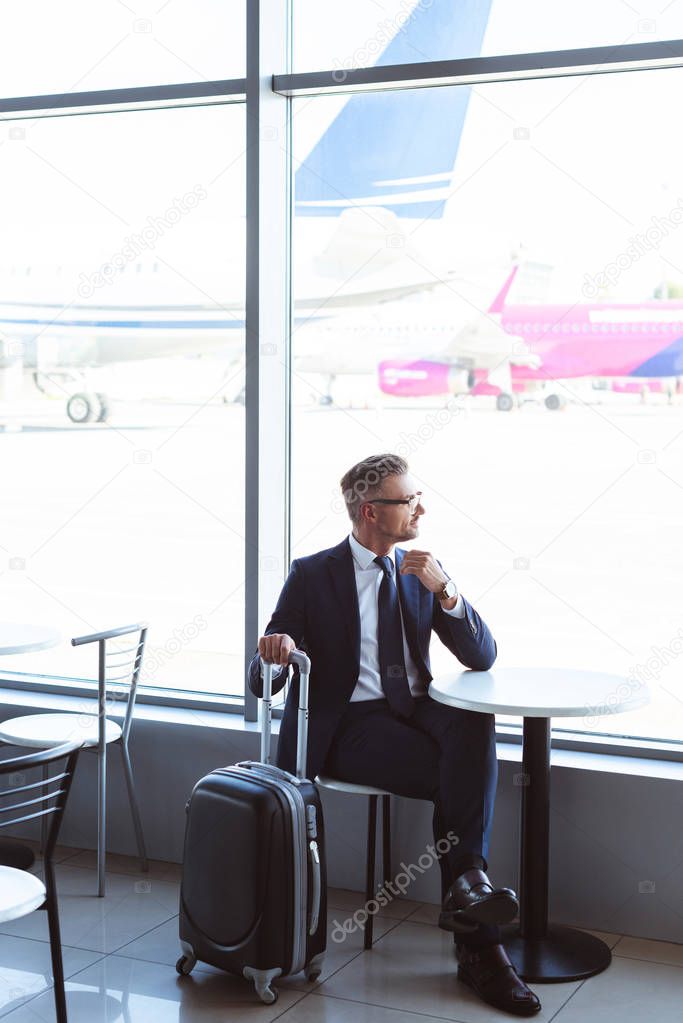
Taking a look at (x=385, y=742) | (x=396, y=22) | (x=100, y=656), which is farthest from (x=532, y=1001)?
(x=396, y=22)

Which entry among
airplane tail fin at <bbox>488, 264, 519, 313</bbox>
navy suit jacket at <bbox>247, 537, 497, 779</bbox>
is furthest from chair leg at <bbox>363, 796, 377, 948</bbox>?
airplane tail fin at <bbox>488, 264, 519, 313</bbox>

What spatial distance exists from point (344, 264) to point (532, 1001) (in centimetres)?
228

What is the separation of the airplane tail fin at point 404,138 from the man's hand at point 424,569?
122cm

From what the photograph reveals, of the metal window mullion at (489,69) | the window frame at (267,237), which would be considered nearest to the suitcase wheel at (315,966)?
the window frame at (267,237)

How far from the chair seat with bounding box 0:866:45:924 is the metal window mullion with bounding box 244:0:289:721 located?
1.41 m

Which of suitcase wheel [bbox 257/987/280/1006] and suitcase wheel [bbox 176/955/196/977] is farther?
suitcase wheel [bbox 176/955/196/977]

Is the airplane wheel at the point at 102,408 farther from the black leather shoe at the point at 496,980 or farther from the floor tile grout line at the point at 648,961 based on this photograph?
the floor tile grout line at the point at 648,961

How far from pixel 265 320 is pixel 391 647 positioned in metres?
1.22

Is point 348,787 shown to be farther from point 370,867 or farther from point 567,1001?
point 567,1001

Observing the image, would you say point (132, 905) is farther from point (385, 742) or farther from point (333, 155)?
point (333, 155)

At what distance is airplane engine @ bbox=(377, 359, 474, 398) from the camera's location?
3633 millimetres

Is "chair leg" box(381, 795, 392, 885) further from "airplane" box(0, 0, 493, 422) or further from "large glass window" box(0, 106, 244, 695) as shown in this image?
"airplane" box(0, 0, 493, 422)

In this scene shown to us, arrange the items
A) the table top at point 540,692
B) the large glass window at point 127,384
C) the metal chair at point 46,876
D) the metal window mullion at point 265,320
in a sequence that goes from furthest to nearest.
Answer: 1. the large glass window at point 127,384
2. the metal window mullion at point 265,320
3. the table top at point 540,692
4. the metal chair at point 46,876

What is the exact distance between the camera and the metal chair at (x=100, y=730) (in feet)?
11.3
